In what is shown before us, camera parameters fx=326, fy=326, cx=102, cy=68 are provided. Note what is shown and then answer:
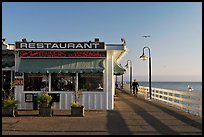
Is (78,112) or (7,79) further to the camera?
(7,79)

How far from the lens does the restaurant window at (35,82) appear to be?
52.6 feet

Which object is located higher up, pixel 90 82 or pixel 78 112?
pixel 90 82

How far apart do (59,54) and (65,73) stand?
99 centimetres

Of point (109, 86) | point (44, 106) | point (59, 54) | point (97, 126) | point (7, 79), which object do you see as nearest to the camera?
point (97, 126)

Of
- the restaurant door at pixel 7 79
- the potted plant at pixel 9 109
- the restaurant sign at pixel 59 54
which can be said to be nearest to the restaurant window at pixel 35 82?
the restaurant sign at pixel 59 54

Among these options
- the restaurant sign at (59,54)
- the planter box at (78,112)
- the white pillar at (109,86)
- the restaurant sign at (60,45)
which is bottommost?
the planter box at (78,112)

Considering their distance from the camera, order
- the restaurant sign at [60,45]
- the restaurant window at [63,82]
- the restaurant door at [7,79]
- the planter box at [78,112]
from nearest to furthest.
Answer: the planter box at [78,112], the restaurant sign at [60,45], the restaurant window at [63,82], the restaurant door at [7,79]

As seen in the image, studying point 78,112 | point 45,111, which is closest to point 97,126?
point 78,112

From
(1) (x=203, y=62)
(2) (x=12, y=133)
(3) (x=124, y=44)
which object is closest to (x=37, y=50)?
(3) (x=124, y=44)

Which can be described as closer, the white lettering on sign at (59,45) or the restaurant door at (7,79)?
the white lettering on sign at (59,45)

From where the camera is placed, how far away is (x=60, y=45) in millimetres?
15719

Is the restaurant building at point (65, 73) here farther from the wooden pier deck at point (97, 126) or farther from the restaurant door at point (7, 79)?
the wooden pier deck at point (97, 126)

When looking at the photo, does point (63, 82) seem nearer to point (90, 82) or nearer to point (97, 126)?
point (90, 82)

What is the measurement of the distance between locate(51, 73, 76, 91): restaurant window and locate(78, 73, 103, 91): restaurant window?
40 centimetres
